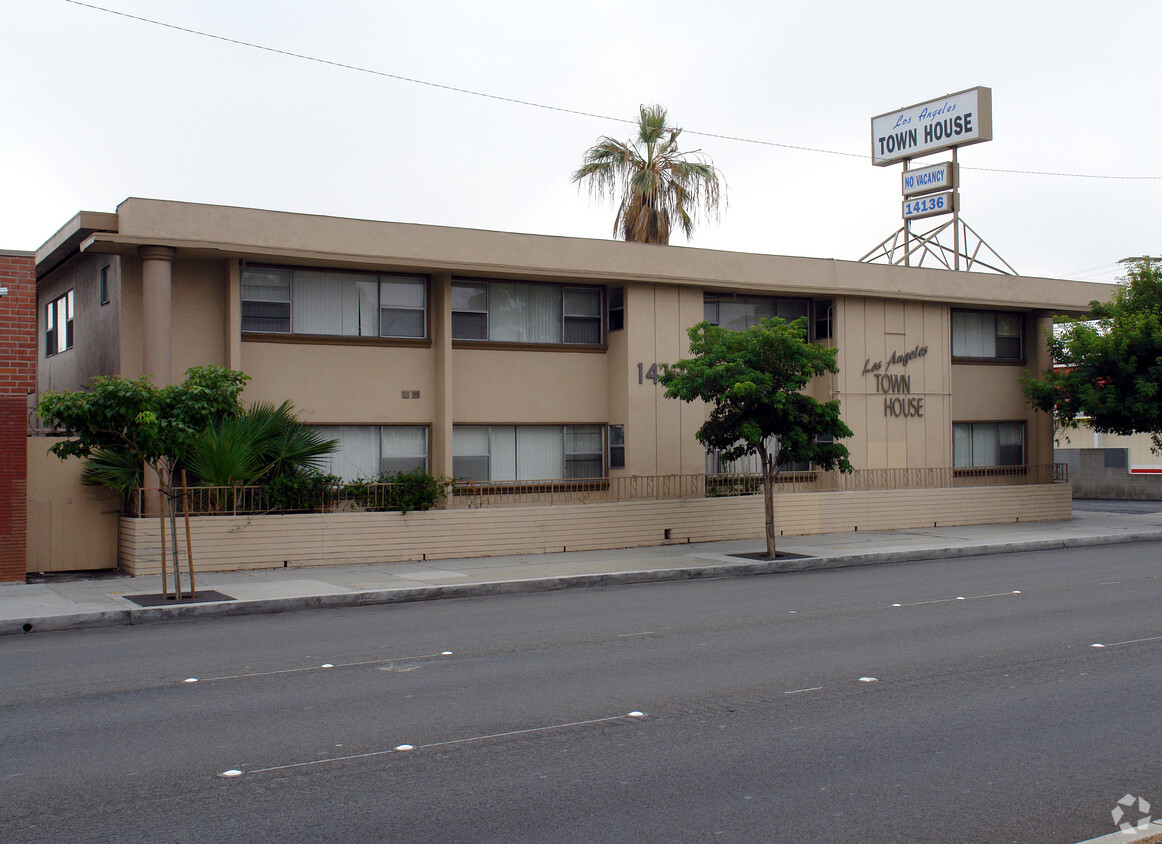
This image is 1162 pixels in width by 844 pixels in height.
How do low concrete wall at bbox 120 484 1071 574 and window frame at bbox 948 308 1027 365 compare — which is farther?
window frame at bbox 948 308 1027 365

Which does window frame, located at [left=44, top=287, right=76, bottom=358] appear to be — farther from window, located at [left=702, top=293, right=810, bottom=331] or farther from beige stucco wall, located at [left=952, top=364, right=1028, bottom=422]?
beige stucco wall, located at [left=952, top=364, right=1028, bottom=422]

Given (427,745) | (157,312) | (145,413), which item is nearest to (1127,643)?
(427,745)

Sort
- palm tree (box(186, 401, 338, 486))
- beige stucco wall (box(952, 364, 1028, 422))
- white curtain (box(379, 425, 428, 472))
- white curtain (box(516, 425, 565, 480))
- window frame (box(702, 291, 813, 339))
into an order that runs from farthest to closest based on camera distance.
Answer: beige stucco wall (box(952, 364, 1028, 422)) → window frame (box(702, 291, 813, 339)) → white curtain (box(516, 425, 565, 480)) → white curtain (box(379, 425, 428, 472)) → palm tree (box(186, 401, 338, 486))

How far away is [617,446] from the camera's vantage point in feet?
76.7

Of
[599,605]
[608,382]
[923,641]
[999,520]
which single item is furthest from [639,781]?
[999,520]

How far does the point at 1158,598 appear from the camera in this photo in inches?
570

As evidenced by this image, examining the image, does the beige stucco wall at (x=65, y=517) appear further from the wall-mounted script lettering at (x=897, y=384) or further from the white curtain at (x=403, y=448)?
the wall-mounted script lettering at (x=897, y=384)

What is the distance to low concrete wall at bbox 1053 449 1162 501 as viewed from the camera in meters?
38.2

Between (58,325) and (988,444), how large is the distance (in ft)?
78.1

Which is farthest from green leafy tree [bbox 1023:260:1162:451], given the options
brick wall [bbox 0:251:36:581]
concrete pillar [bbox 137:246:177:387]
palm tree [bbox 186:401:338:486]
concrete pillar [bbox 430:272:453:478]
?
brick wall [bbox 0:251:36:581]

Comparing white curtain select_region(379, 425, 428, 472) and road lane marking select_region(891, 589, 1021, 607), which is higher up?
white curtain select_region(379, 425, 428, 472)

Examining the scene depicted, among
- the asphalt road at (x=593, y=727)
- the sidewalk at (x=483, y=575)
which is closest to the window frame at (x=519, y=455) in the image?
the sidewalk at (x=483, y=575)

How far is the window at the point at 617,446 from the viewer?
2319 centimetres

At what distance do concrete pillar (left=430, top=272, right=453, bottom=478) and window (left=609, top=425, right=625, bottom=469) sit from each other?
3909 mm
